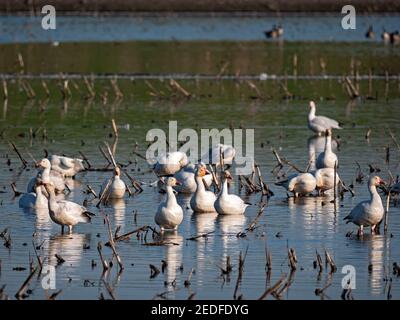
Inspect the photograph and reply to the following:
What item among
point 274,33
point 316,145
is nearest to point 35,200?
point 316,145

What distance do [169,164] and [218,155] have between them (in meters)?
0.92

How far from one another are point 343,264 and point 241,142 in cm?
1118

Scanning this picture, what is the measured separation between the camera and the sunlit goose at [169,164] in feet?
67.3

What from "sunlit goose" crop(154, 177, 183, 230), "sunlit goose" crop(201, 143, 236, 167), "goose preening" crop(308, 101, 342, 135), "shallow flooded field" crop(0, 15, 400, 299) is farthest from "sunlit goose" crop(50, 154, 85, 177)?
"goose preening" crop(308, 101, 342, 135)

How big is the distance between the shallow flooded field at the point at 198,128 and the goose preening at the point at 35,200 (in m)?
0.15

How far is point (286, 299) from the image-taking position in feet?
40.9

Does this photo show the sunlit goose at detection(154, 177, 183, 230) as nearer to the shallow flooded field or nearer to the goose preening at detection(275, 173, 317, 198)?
the shallow flooded field

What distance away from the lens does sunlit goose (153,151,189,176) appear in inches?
808

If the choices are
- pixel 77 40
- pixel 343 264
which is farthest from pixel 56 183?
pixel 77 40

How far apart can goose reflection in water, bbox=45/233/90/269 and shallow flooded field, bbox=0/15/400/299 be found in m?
0.03

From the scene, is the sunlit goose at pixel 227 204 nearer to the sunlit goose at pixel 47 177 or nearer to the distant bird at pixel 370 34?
the sunlit goose at pixel 47 177

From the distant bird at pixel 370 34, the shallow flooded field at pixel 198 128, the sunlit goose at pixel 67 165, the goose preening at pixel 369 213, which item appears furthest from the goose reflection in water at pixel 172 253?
the distant bird at pixel 370 34

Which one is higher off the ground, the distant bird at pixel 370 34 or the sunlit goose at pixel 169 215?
the distant bird at pixel 370 34
